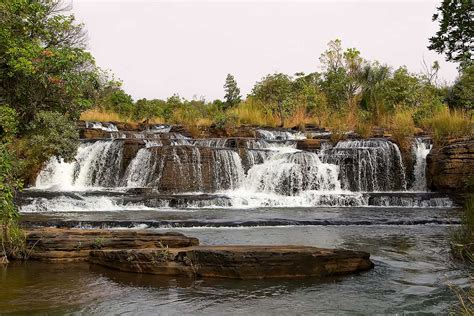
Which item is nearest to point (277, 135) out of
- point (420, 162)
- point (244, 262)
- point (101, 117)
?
point (420, 162)

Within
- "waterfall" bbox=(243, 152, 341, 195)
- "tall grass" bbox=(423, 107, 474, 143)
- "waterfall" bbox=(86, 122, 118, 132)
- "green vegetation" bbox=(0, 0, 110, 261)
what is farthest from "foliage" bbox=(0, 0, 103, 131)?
"tall grass" bbox=(423, 107, 474, 143)

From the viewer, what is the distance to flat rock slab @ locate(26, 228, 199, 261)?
25.6ft

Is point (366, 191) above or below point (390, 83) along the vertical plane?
below

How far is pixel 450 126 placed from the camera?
19.7m

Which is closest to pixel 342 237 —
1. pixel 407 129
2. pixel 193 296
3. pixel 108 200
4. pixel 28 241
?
pixel 193 296

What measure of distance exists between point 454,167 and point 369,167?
3088mm

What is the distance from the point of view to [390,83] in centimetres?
2956

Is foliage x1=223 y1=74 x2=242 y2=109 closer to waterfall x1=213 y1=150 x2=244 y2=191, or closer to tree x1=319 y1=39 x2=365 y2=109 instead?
tree x1=319 y1=39 x2=365 y2=109

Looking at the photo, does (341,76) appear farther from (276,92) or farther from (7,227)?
(7,227)

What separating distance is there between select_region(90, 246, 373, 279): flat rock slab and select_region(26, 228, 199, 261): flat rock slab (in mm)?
500

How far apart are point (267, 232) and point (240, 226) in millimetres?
918

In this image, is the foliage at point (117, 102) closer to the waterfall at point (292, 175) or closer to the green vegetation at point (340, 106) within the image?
the green vegetation at point (340, 106)

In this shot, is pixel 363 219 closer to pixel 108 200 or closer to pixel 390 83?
pixel 108 200

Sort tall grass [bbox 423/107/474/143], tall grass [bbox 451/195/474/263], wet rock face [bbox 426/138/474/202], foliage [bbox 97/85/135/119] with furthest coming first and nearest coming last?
foliage [bbox 97/85/135/119], tall grass [bbox 423/107/474/143], wet rock face [bbox 426/138/474/202], tall grass [bbox 451/195/474/263]
